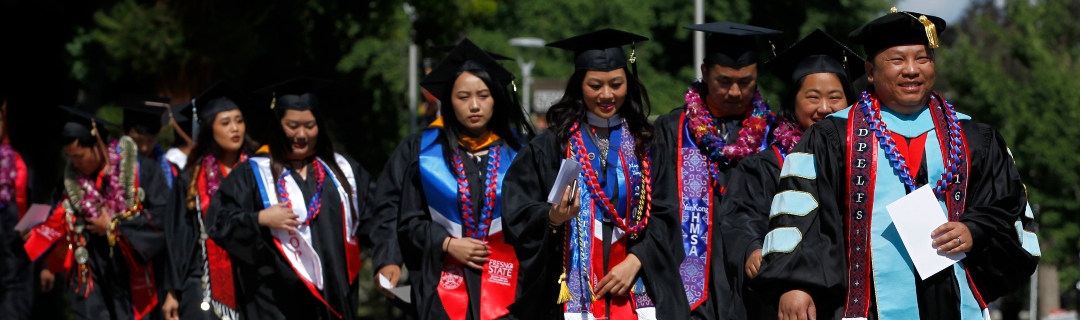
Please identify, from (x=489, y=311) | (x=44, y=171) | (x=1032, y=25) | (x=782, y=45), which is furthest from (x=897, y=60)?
(x=782, y=45)

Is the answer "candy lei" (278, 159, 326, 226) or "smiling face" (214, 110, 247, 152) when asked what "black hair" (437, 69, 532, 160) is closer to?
"candy lei" (278, 159, 326, 226)

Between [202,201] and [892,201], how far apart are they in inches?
207

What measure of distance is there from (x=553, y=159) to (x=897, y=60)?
192cm

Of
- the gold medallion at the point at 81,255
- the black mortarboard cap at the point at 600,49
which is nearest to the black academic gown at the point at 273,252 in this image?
the gold medallion at the point at 81,255

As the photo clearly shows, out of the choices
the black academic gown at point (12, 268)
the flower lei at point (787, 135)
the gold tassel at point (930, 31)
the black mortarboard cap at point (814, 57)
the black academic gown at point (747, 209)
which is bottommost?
the black academic gown at point (12, 268)

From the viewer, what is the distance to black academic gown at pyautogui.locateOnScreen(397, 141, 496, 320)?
6.73 metres

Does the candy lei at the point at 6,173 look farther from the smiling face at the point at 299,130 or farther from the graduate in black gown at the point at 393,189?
the graduate in black gown at the point at 393,189

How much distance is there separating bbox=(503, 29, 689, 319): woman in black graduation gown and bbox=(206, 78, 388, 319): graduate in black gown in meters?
1.99

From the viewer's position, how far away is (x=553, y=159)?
20.4 ft

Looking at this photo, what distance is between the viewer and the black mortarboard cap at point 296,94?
809 cm

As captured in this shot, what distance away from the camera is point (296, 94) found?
8.11m

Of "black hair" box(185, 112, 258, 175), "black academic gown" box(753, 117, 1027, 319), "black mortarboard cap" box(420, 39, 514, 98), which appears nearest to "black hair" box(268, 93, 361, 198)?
"black hair" box(185, 112, 258, 175)

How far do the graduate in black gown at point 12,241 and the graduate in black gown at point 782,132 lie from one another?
6749mm

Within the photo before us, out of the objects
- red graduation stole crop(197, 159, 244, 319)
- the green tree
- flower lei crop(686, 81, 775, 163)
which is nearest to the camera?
flower lei crop(686, 81, 775, 163)
